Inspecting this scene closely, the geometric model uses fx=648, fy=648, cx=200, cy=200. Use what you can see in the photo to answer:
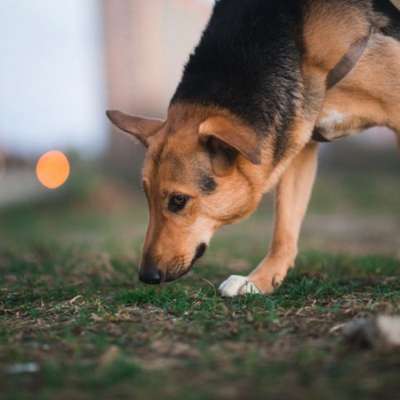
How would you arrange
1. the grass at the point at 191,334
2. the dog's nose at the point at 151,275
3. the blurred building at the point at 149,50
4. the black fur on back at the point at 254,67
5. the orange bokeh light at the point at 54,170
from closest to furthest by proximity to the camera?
the grass at the point at 191,334, the dog's nose at the point at 151,275, the black fur on back at the point at 254,67, the orange bokeh light at the point at 54,170, the blurred building at the point at 149,50

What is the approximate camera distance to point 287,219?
4883 millimetres

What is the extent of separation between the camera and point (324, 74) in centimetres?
441

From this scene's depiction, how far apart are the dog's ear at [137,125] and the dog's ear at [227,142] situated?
57cm

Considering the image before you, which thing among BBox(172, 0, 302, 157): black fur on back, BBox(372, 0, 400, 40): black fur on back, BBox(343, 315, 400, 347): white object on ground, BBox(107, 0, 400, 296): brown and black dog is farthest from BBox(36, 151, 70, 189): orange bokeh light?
BBox(343, 315, 400, 347): white object on ground

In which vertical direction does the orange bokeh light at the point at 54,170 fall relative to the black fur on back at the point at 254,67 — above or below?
below

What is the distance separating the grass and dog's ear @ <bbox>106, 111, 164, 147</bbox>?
1.05 metres

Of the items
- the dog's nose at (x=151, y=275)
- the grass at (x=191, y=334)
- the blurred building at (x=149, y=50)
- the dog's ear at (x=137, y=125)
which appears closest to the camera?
the grass at (x=191, y=334)

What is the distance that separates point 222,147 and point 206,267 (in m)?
1.80

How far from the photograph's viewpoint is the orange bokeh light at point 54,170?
1636cm

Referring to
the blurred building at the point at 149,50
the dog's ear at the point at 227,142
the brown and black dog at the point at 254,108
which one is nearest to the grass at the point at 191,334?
the brown and black dog at the point at 254,108

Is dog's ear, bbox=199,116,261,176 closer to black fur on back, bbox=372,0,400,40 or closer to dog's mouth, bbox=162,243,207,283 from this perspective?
dog's mouth, bbox=162,243,207,283

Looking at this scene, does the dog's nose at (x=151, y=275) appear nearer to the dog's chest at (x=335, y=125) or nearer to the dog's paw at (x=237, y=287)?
the dog's paw at (x=237, y=287)

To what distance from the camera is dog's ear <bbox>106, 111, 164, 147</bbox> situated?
446 centimetres

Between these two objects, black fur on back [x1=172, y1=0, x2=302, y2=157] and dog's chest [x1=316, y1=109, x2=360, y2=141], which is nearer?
black fur on back [x1=172, y1=0, x2=302, y2=157]
